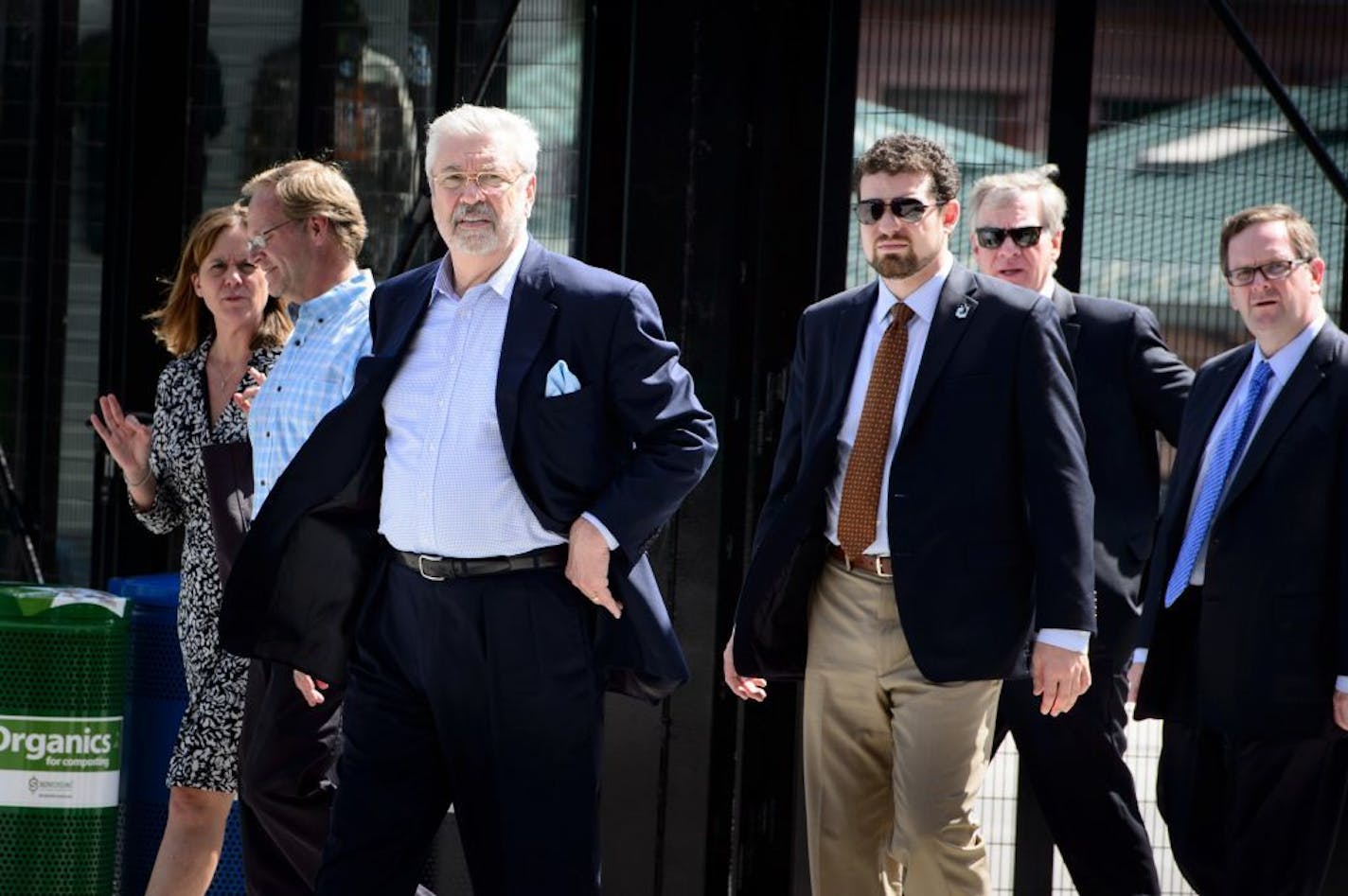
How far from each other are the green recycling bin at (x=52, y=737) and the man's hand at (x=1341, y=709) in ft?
11.0

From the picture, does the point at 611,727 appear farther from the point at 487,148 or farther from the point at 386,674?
the point at 487,148

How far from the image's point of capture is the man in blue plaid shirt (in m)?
4.86

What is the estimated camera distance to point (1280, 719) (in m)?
4.86

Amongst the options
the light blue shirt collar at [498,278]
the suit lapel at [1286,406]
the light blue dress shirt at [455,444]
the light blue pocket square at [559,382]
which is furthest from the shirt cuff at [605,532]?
the suit lapel at [1286,406]

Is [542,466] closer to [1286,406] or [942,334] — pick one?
[942,334]

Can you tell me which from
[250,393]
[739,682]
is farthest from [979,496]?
[250,393]

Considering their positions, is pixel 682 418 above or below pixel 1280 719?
above

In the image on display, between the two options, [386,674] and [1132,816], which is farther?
[1132,816]

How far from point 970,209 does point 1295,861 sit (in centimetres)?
190

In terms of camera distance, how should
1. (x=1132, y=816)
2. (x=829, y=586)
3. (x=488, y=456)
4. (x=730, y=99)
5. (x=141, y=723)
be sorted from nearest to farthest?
(x=488, y=456)
(x=829, y=586)
(x=1132, y=816)
(x=730, y=99)
(x=141, y=723)

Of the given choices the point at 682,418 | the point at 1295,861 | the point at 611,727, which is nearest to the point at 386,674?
the point at 682,418

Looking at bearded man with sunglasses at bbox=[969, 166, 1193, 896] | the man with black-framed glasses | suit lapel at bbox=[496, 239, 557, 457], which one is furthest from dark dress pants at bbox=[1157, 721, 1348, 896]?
suit lapel at bbox=[496, 239, 557, 457]

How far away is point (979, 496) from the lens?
177 inches

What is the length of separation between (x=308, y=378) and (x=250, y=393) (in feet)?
2.18
